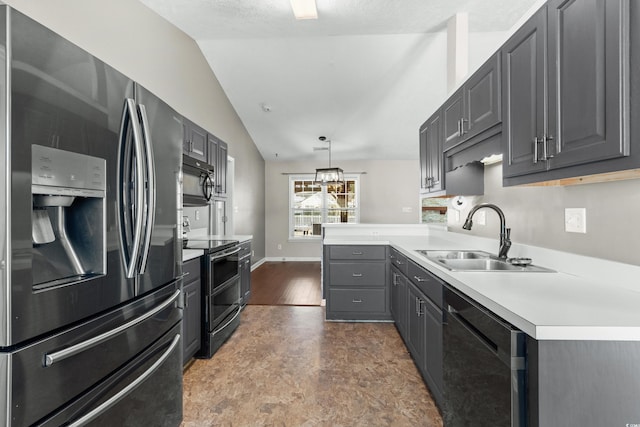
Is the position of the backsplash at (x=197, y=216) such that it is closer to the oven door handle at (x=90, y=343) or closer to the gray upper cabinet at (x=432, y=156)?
the oven door handle at (x=90, y=343)


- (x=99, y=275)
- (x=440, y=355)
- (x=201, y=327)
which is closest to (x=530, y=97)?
(x=440, y=355)

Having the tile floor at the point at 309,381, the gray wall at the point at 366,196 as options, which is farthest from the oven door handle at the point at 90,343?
the gray wall at the point at 366,196

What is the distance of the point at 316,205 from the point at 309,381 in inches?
234

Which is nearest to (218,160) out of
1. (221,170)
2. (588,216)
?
(221,170)

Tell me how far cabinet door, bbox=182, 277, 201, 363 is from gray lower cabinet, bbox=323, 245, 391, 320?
1.35 metres

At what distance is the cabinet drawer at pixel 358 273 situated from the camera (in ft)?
10.6

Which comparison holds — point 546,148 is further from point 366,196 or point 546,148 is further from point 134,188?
point 366,196

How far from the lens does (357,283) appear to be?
328 centimetres

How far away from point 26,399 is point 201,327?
168cm

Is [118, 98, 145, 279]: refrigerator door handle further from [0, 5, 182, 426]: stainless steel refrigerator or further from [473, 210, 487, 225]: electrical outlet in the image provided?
[473, 210, 487, 225]: electrical outlet

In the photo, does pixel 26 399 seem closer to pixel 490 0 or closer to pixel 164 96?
pixel 164 96

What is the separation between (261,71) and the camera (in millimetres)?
4445

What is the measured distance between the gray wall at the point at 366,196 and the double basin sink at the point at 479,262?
5.37 m

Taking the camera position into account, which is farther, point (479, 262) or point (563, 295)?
point (479, 262)
